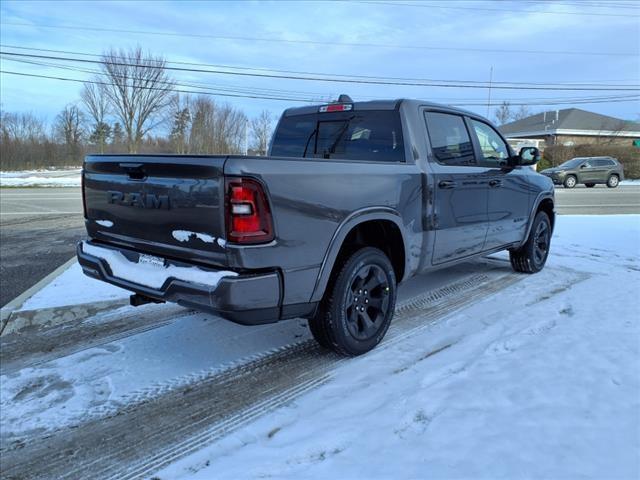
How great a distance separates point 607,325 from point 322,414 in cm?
269

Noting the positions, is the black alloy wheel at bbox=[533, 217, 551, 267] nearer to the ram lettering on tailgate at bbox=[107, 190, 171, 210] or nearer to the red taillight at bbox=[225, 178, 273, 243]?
the red taillight at bbox=[225, 178, 273, 243]

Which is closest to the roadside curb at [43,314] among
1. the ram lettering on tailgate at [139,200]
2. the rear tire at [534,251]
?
the ram lettering on tailgate at [139,200]

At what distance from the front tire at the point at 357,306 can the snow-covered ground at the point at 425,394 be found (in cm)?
17

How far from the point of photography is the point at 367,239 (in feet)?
12.1

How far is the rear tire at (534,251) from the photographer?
5902 millimetres

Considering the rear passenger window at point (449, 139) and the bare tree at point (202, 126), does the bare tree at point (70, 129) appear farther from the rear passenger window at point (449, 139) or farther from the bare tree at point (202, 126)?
the rear passenger window at point (449, 139)

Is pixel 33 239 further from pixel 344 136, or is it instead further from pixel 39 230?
pixel 344 136

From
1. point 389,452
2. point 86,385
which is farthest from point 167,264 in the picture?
point 389,452

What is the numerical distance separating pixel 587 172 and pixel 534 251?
23.2 meters

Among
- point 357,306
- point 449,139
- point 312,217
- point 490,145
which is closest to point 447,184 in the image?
point 449,139

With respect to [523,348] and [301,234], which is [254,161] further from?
[523,348]

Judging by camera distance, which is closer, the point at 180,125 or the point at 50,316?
the point at 50,316

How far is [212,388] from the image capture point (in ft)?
10.6

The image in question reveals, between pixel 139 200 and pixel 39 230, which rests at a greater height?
pixel 139 200
